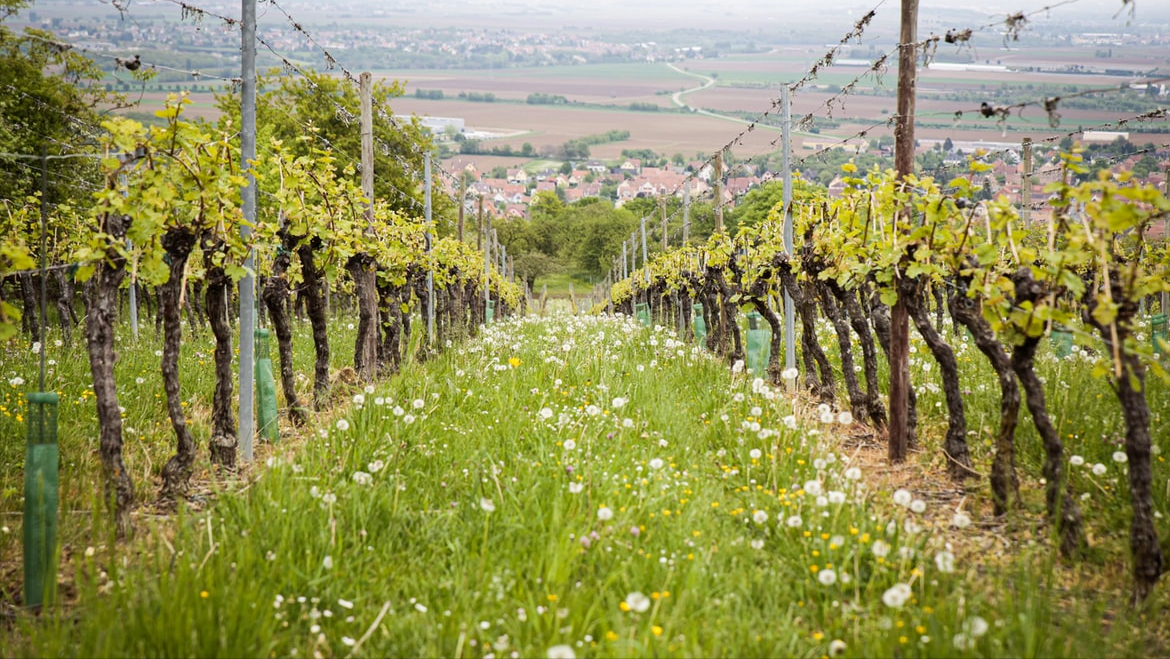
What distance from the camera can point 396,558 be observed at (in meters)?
4.84

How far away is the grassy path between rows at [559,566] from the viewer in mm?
3787

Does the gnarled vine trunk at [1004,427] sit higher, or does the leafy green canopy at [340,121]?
the leafy green canopy at [340,121]

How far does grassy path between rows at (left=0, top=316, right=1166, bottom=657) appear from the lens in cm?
379

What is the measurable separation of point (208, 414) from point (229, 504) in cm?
Answer: 379

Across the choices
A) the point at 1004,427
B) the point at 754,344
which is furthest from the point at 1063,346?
the point at 1004,427

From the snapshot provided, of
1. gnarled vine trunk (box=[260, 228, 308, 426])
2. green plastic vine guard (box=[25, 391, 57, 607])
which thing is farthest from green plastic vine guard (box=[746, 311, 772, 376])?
green plastic vine guard (box=[25, 391, 57, 607])

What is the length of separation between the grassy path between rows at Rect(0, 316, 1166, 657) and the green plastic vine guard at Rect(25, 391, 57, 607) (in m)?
0.21

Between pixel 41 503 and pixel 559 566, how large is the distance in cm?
294

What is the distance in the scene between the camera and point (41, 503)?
4727 mm

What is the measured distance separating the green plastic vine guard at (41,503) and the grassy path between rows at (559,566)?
0.21 m

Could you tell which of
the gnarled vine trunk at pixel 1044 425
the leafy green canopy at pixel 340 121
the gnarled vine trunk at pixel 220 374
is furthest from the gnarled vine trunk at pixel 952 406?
the leafy green canopy at pixel 340 121

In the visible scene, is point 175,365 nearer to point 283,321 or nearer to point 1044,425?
point 283,321

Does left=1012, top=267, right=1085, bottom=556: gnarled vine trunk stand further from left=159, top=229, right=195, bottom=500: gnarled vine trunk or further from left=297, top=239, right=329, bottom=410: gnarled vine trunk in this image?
left=297, top=239, right=329, bottom=410: gnarled vine trunk

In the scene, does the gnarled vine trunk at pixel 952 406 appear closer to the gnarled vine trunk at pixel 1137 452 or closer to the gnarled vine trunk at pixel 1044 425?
the gnarled vine trunk at pixel 1044 425
